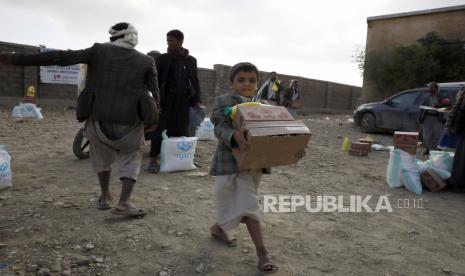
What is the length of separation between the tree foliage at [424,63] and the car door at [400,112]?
7968 mm

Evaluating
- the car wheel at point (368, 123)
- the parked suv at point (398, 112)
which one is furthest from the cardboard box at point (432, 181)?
the car wheel at point (368, 123)

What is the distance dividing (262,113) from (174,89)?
2.71 meters

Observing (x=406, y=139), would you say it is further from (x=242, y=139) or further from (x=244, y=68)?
(x=242, y=139)

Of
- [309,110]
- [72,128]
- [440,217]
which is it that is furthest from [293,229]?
[309,110]

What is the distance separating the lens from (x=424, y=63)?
57.5 ft

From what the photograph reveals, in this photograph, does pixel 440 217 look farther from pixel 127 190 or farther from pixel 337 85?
pixel 337 85

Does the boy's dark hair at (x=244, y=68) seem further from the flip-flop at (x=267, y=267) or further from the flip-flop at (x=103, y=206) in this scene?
the flip-flop at (x=103, y=206)

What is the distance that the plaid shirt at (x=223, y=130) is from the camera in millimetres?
2420

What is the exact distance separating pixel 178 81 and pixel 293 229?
2430 millimetres

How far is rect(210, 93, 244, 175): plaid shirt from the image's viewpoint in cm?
242

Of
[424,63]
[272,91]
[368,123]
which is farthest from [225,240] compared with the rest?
[424,63]

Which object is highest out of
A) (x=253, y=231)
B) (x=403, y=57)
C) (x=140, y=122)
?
(x=403, y=57)

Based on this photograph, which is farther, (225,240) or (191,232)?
(191,232)

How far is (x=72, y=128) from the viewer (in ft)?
28.1
